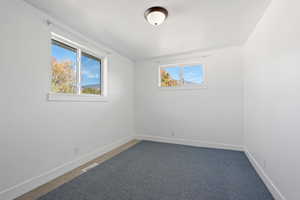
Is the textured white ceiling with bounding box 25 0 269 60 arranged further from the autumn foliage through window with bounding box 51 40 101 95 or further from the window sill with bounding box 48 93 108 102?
the window sill with bounding box 48 93 108 102

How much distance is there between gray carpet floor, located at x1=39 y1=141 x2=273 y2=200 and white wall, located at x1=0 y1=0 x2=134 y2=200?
0.46 meters

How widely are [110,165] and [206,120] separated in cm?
250

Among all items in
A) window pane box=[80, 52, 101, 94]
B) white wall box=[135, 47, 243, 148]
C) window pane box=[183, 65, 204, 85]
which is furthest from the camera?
window pane box=[183, 65, 204, 85]

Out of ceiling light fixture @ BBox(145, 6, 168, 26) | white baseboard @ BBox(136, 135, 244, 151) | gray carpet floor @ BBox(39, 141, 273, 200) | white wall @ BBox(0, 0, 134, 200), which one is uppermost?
ceiling light fixture @ BBox(145, 6, 168, 26)

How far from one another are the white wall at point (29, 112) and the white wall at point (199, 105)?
1.98 meters

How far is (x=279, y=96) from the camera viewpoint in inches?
62.0

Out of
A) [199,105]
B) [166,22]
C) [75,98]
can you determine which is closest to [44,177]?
[75,98]

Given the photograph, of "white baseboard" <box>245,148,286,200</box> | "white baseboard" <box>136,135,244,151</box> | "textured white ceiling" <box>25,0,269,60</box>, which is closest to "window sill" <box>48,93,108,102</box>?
"textured white ceiling" <box>25,0,269,60</box>

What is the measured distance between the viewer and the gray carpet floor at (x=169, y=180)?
1726 millimetres

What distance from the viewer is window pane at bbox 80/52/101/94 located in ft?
9.34

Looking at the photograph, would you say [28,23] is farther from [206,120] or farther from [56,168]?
[206,120]

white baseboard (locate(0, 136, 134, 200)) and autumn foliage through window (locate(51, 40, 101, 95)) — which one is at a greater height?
autumn foliage through window (locate(51, 40, 101, 95))

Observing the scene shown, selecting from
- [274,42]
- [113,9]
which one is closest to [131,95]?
[113,9]

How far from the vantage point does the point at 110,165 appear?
252 cm
